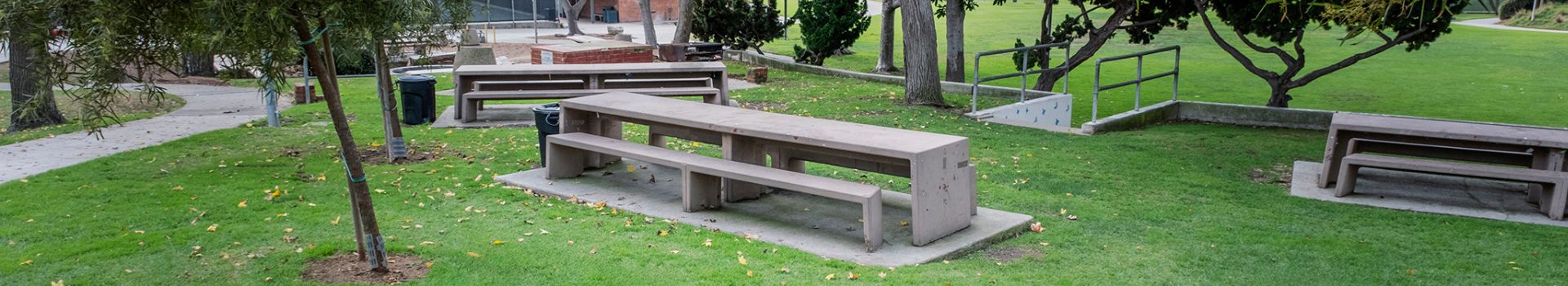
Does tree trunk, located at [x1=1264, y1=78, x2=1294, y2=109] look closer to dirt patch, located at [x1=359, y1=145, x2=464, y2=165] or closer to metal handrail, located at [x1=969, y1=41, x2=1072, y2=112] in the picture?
metal handrail, located at [x1=969, y1=41, x2=1072, y2=112]

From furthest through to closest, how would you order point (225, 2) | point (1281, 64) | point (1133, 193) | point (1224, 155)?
point (1281, 64)
point (1224, 155)
point (1133, 193)
point (225, 2)

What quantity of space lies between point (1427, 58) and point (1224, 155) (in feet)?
49.5

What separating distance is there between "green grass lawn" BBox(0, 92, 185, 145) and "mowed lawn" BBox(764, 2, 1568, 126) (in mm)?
9945

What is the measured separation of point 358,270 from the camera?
5.63m

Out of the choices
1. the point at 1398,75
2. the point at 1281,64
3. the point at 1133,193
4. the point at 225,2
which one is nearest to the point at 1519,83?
the point at 1398,75

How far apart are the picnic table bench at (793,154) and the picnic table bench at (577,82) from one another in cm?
379

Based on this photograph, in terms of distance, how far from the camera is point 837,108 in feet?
42.8

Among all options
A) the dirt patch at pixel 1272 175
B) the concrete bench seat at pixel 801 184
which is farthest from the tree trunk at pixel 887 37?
the concrete bench seat at pixel 801 184

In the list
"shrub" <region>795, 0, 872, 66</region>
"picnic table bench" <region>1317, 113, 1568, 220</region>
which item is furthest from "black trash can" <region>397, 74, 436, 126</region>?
"shrub" <region>795, 0, 872, 66</region>

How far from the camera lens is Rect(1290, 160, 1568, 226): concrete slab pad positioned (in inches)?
289

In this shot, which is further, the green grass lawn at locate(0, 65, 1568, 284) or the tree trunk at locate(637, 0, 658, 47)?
the tree trunk at locate(637, 0, 658, 47)

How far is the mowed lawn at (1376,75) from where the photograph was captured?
50.0 feet

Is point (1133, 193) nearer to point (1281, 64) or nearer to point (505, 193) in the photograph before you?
point (505, 193)

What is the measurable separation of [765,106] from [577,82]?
215cm
